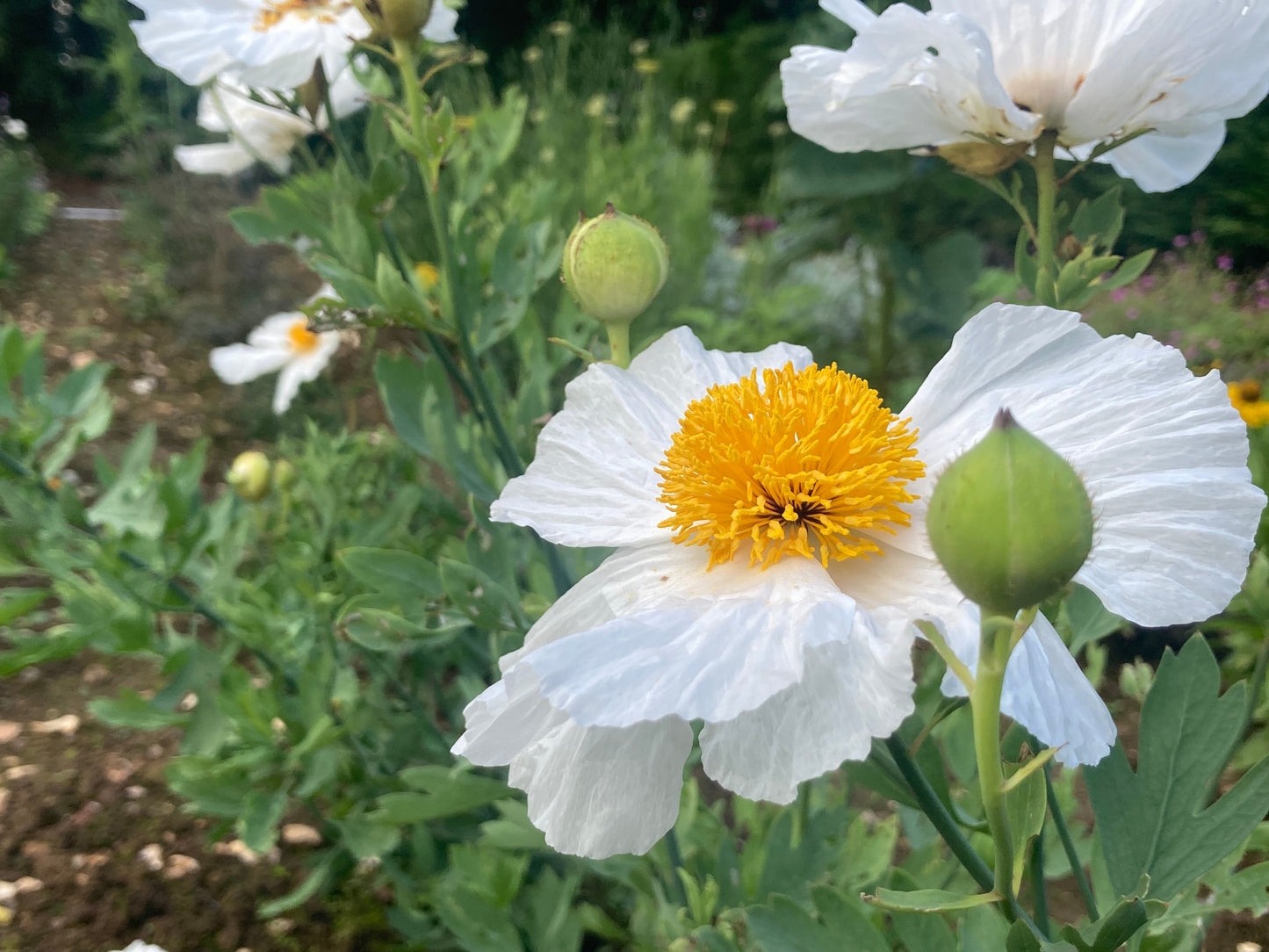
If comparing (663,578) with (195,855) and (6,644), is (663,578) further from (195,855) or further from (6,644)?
(6,644)

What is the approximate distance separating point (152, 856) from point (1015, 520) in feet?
5.56

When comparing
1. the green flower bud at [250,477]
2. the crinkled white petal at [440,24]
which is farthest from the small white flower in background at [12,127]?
the crinkled white petal at [440,24]

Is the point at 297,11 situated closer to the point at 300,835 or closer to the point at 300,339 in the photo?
the point at 300,339

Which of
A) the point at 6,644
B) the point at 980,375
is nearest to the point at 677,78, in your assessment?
the point at 6,644

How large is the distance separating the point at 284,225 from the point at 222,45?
0.67 feet

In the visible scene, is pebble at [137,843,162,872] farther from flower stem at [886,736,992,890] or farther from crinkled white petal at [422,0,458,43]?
flower stem at [886,736,992,890]

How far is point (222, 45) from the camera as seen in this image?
85 centimetres

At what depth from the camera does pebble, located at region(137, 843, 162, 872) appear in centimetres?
156

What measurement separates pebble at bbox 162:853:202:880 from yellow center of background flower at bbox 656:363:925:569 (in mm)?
1446

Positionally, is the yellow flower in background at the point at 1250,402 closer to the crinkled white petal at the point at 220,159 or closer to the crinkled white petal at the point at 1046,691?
the crinkled white petal at the point at 1046,691

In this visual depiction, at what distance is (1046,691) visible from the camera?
1.43 ft

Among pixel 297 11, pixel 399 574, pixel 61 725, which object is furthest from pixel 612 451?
pixel 61 725

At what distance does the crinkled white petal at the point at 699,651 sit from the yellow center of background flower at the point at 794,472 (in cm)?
2

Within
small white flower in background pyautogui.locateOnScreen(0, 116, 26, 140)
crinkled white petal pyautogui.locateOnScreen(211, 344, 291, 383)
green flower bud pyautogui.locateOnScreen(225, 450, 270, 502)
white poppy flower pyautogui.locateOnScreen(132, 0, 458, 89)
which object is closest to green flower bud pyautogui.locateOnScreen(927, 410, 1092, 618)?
white poppy flower pyautogui.locateOnScreen(132, 0, 458, 89)
